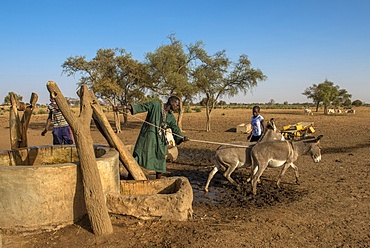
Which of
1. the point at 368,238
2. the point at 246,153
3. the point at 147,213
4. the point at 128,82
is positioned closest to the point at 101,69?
the point at 128,82

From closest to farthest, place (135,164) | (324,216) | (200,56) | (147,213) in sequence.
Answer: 1. (147,213)
2. (324,216)
3. (135,164)
4. (200,56)

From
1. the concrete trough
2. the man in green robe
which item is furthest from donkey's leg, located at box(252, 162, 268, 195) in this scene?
the concrete trough

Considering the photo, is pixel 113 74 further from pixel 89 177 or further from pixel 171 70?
pixel 89 177

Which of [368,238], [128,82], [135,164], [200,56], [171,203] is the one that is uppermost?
[200,56]

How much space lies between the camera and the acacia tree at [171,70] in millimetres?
21141

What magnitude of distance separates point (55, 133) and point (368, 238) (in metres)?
6.53

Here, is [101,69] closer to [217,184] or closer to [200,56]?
[200,56]

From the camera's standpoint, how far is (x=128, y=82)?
898 inches

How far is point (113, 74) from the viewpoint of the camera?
22750 mm

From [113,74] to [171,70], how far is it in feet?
14.7

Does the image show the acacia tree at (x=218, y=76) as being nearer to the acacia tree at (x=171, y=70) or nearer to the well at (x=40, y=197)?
the acacia tree at (x=171, y=70)

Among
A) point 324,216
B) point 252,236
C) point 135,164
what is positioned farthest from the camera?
point 135,164

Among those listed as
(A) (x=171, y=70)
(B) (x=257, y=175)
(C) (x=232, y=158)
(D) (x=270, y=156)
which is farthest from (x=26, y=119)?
(A) (x=171, y=70)

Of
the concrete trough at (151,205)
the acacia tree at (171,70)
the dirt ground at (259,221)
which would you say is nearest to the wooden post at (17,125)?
the dirt ground at (259,221)
